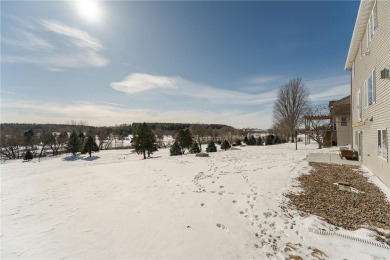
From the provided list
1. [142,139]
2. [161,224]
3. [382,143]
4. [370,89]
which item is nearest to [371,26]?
[370,89]

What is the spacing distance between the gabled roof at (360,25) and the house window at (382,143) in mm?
5646

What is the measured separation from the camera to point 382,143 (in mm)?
8344

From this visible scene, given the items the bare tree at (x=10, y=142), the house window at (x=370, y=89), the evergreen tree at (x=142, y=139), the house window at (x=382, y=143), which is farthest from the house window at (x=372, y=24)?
the bare tree at (x=10, y=142)

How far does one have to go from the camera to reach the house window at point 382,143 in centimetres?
793

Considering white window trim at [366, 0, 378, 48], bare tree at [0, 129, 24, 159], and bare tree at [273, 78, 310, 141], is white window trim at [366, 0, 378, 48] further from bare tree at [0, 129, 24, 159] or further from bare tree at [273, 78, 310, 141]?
bare tree at [0, 129, 24, 159]

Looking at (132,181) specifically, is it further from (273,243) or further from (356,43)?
(356,43)

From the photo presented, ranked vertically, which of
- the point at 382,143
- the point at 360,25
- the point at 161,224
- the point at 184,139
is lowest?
the point at 161,224

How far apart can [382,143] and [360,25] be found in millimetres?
6497

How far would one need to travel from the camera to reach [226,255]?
153 inches

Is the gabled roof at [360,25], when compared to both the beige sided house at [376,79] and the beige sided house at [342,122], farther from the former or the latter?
the beige sided house at [342,122]

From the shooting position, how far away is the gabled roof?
9.02 meters

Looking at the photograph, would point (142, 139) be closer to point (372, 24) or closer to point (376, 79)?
point (376, 79)

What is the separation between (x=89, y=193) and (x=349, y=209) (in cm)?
857

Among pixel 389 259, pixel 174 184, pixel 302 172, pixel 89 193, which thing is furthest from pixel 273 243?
pixel 302 172
